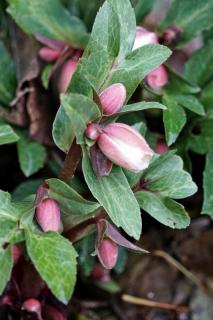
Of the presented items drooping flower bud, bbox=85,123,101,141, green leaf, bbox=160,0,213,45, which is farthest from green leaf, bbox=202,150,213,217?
drooping flower bud, bbox=85,123,101,141

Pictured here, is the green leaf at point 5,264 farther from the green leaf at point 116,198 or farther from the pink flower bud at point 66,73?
the pink flower bud at point 66,73

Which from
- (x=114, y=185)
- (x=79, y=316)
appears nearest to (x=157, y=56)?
(x=114, y=185)

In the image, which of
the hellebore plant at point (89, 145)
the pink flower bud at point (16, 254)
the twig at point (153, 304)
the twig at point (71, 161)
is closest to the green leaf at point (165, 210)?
the hellebore plant at point (89, 145)

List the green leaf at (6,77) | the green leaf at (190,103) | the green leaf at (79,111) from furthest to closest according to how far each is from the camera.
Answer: the green leaf at (6,77) → the green leaf at (190,103) → the green leaf at (79,111)

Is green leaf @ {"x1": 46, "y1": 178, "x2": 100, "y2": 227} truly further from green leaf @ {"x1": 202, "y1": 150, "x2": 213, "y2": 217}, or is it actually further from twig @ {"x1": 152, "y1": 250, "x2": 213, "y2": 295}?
twig @ {"x1": 152, "y1": 250, "x2": 213, "y2": 295}

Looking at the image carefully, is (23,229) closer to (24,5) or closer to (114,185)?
(114,185)

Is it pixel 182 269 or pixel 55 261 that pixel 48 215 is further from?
pixel 182 269
